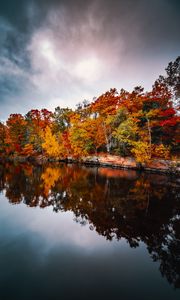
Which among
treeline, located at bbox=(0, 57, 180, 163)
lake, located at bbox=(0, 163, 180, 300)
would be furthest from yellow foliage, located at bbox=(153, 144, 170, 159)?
lake, located at bbox=(0, 163, 180, 300)

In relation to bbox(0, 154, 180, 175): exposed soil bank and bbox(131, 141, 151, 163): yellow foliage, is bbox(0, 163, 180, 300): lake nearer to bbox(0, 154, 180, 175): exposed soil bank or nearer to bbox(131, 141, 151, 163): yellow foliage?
bbox(0, 154, 180, 175): exposed soil bank

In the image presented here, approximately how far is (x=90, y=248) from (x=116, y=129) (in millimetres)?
19156

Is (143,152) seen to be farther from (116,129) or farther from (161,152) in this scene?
(116,129)

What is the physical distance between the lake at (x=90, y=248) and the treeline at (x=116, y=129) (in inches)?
516

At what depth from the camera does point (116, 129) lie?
2256 cm

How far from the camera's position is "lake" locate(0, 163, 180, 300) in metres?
3.25

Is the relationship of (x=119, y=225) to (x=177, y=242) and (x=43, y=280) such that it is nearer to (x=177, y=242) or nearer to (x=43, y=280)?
(x=177, y=242)

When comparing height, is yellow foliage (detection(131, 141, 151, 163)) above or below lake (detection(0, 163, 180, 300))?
above

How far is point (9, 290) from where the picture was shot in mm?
3137

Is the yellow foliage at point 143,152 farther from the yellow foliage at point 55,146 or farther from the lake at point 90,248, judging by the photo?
the yellow foliage at point 55,146

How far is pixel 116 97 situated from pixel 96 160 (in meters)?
11.2

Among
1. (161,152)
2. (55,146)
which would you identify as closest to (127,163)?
(161,152)

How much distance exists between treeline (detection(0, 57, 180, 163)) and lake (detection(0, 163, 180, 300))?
13104mm

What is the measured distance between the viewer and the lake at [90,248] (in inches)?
128
